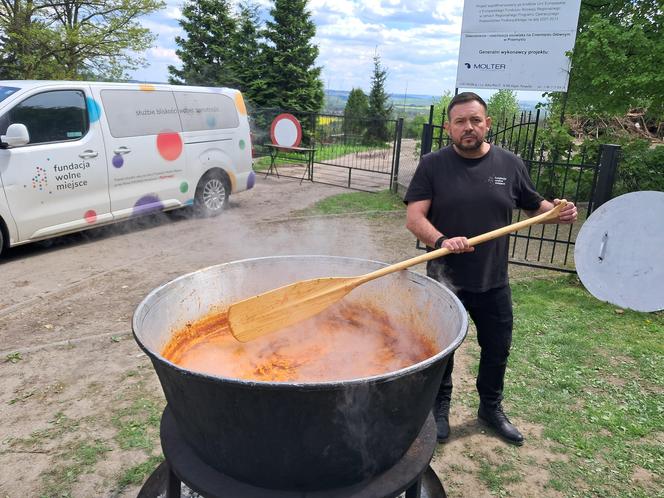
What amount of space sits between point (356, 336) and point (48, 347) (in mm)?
2749

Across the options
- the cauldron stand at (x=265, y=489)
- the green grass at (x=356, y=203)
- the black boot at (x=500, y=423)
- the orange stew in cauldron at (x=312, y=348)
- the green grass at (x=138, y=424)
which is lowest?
the green grass at (x=138, y=424)

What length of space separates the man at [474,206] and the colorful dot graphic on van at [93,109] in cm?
508

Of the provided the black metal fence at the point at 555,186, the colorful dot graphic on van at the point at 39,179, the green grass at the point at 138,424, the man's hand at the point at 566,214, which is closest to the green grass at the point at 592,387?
the black metal fence at the point at 555,186

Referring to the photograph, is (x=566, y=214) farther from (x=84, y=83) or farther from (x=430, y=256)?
(x=84, y=83)

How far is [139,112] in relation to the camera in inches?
268

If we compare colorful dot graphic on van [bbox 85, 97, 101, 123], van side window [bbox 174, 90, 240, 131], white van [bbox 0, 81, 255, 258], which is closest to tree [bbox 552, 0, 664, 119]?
van side window [bbox 174, 90, 240, 131]

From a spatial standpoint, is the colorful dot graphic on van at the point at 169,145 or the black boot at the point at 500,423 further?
the colorful dot graphic on van at the point at 169,145

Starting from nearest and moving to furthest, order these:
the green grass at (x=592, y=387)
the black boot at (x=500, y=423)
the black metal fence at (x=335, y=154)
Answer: the green grass at (x=592, y=387) → the black boot at (x=500, y=423) → the black metal fence at (x=335, y=154)

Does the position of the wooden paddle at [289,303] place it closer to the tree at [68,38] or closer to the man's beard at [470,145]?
the man's beard at [470,145]

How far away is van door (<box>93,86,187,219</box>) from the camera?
6504mm

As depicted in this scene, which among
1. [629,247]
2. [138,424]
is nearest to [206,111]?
[138,424]

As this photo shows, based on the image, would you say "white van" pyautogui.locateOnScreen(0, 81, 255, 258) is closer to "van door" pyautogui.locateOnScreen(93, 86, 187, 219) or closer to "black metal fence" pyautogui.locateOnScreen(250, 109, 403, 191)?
"van door" pyautogui.locateOnScreen(93, 86, 187, 219)

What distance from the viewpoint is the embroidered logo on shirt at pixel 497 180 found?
2.65 m

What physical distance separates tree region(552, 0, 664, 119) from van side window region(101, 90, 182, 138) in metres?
5.79
